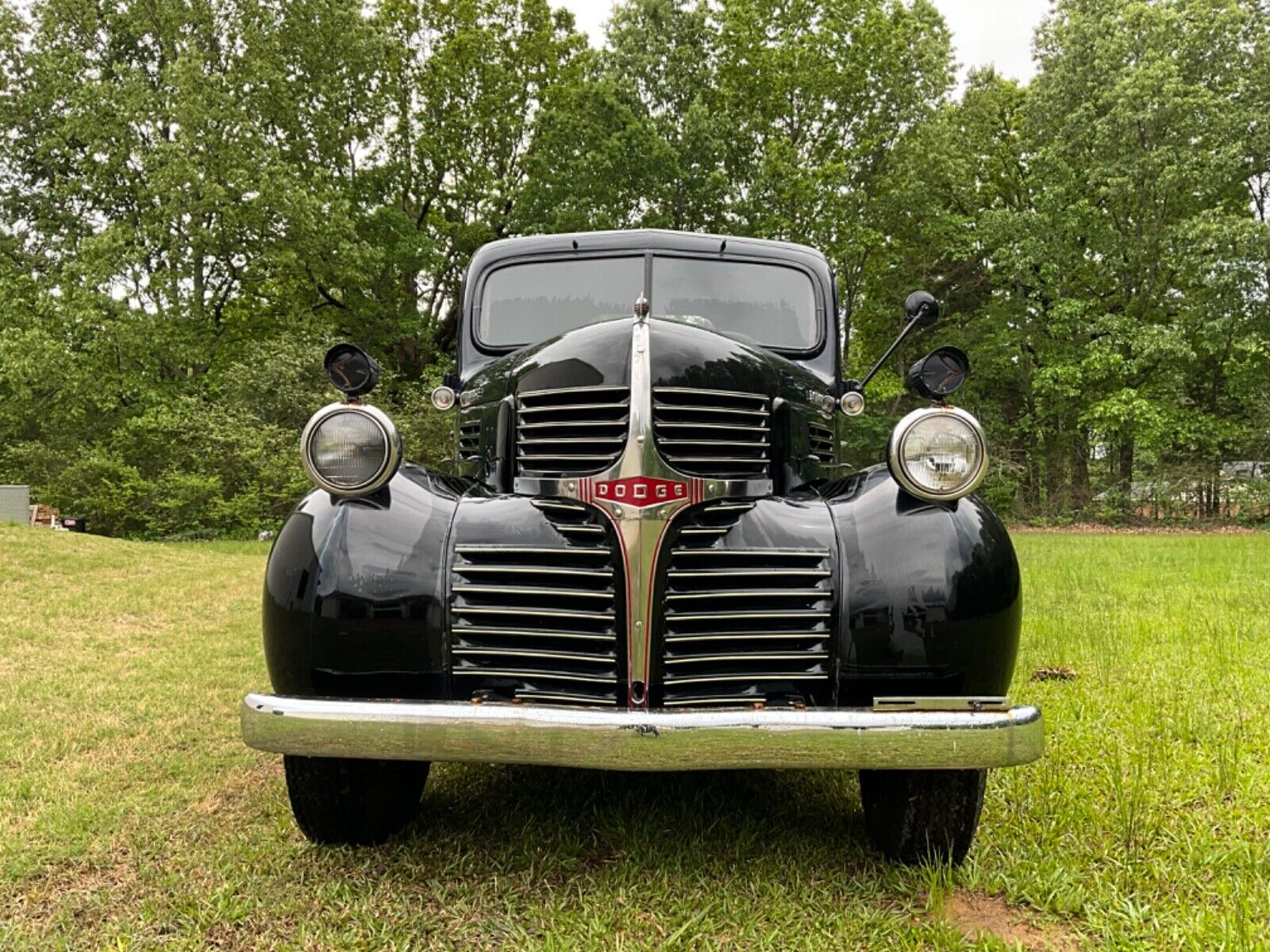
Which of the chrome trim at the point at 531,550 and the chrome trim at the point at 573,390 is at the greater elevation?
the chrome trim at the point at 573,390

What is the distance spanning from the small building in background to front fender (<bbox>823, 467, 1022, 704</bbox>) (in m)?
15.4

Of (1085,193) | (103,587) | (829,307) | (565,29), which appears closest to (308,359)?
(103,587)

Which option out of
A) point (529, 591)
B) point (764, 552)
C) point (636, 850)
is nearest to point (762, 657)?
point (764, 552)

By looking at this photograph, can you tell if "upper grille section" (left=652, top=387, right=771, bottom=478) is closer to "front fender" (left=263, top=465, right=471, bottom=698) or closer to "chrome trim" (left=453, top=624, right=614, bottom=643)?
"chrome trim" (left=453, top=624, right=614, bottom=643)

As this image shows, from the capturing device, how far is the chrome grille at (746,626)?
2143mm

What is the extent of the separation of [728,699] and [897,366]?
20627 mm

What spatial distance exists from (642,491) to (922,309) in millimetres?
1628

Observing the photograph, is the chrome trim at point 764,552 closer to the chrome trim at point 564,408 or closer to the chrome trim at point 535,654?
the chrome trim at point 535,654

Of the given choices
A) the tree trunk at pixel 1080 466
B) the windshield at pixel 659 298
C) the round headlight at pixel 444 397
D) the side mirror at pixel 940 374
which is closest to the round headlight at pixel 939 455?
the side mirror at pixel 940 374

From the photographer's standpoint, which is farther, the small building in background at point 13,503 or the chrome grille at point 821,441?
the small building in background at point 13,503

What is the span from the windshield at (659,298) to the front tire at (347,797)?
78.6 inches

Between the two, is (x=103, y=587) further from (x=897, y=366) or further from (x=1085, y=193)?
(x=1085, y=193)

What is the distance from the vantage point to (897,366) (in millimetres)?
21344

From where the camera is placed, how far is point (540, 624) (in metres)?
2.18
